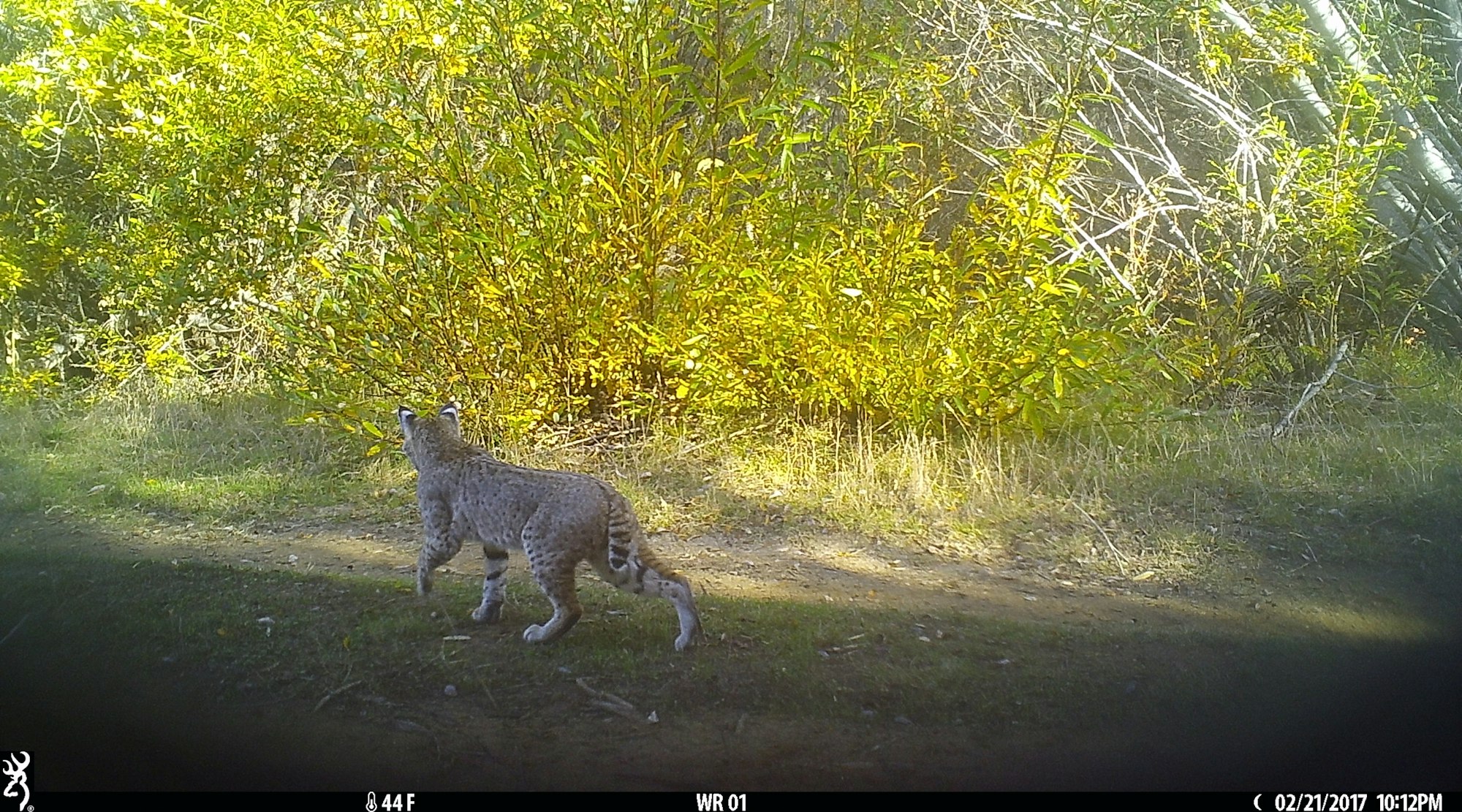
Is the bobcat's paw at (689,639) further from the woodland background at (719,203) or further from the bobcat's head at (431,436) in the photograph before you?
the woodland background at (719,203)

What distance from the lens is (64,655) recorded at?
2947 millimetres

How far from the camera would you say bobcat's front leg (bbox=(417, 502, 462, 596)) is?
3.17m

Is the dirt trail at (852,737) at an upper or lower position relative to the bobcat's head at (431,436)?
lower

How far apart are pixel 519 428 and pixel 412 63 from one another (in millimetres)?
1408

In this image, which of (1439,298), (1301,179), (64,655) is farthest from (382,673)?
(1439,298)

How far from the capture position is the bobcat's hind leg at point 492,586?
3055mm

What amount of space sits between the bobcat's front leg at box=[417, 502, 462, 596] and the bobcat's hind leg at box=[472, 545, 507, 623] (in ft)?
0.34

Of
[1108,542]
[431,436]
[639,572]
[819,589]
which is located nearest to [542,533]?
[639,572]

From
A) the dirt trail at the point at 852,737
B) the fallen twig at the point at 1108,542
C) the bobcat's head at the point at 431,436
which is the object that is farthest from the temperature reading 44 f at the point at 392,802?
the fallen twig at the point at 1108,542

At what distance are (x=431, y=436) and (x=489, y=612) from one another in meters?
0.57

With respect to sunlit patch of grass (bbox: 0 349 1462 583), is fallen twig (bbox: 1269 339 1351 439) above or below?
above

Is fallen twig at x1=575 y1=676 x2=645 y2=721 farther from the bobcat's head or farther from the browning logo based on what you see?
the browning logo

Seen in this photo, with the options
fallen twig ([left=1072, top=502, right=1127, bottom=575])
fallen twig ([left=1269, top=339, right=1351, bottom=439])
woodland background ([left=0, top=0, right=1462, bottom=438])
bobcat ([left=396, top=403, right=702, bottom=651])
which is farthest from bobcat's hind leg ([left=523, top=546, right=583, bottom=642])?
fallen twig ([left=1269, top=339, right=1351, bottom=439])

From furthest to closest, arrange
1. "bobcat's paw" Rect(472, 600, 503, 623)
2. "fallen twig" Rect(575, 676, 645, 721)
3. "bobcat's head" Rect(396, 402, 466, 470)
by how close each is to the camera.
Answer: "bobcat's head" Rect(396, 402, 466, 470)
"bobcat's paw" Rect(472, 600, 503, 623)
"fallen twig" Rect(575, 676, 645, 721)
